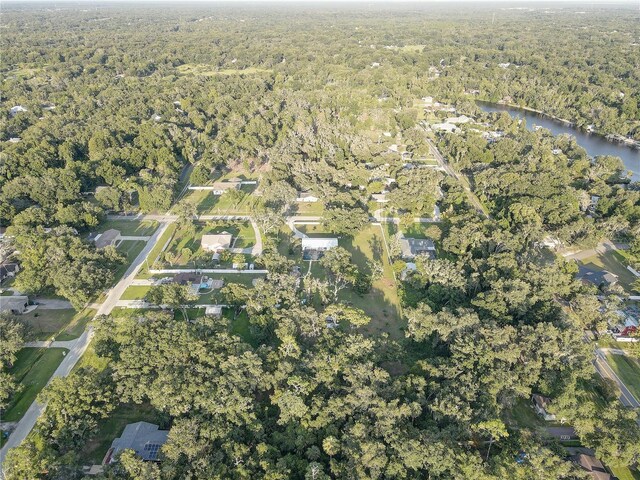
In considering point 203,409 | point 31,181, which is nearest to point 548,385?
point 203,409

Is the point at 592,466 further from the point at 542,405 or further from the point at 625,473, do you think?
the point at 542,405

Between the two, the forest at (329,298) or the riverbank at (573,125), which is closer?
the forest at (329,298)

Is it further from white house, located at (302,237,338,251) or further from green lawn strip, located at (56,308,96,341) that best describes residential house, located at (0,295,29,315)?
white house, located at (302,237,338,251)

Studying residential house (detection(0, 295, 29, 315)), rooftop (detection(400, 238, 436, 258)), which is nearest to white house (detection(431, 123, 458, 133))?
rooftop (detection(400, 238, 436, 258))

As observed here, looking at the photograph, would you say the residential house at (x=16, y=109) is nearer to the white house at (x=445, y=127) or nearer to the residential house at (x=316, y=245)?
the residential house at (x=316, y=245)

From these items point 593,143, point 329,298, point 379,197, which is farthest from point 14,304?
point 593,143

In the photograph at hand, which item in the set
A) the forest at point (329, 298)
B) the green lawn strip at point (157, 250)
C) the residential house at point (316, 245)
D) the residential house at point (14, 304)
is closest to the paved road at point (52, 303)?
the forest at point (329, 298)
